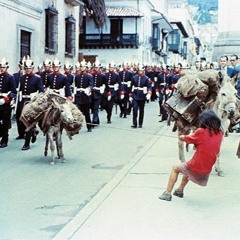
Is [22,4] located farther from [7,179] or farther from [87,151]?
[7,179]

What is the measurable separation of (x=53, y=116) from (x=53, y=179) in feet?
6.62

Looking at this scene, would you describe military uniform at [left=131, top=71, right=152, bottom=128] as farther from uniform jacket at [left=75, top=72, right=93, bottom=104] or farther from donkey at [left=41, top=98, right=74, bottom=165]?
donkey at [left=41, top=98, right=74, bottom=165]

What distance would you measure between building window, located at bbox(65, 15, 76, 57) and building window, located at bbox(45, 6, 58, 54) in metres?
2.19

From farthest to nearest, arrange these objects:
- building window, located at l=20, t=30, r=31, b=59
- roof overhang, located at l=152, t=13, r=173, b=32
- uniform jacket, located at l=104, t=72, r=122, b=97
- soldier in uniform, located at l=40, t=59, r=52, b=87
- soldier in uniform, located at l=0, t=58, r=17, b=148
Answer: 1. roof overhang, located at l=152, t=13, r=173, b=32
2. building window, located at l=20, t=30, r=31, b=59
3. uniform jacket, located at l=104, t=72, r=122, b=97
4. soldier in uniform, located at l=40, t=59, r=52, b=87
5. soldier in uniform, located at l=0, t=58, r=17, b=148

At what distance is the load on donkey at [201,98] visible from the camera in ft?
31.9

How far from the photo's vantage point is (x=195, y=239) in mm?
6082

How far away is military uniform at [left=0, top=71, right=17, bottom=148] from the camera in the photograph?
43.7ft

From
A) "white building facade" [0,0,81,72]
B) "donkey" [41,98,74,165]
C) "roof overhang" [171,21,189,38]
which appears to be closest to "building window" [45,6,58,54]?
"white building facade" [0,0,81,72]

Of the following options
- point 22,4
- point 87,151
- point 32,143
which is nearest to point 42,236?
point 87,151

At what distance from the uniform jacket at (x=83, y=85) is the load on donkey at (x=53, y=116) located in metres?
5.28

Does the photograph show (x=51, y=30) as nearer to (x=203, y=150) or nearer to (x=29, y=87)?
(x=29, y=87)

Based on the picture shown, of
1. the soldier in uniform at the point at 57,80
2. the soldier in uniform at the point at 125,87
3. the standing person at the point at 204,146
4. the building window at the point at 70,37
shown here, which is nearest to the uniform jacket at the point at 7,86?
the soldier in uniform at the point at 57,80

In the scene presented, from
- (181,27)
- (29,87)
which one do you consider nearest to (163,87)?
(29,87)

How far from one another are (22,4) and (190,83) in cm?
1224
